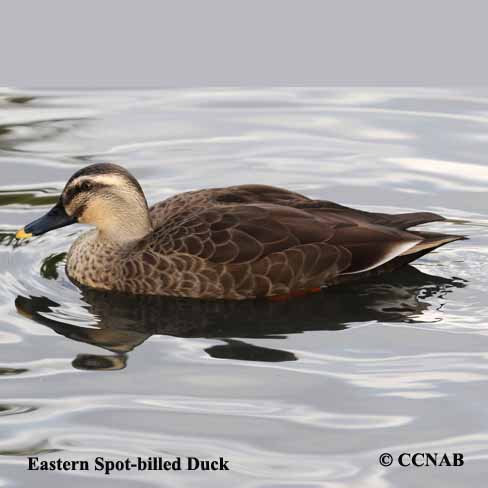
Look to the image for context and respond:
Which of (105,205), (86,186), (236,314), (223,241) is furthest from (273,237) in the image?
(86,186)

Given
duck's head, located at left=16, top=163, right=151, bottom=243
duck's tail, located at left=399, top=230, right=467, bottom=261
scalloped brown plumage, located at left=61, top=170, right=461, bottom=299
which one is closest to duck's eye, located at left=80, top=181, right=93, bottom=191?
duck's head, located at left=16, top=163, right=151, bottom=243

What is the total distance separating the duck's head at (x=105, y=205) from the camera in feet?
38.5

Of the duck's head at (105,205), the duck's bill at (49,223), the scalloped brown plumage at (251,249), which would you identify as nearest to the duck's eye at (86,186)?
the duck's head at (105,205)

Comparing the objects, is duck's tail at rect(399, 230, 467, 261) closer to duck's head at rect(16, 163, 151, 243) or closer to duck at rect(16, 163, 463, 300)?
duck at rect(16, 163, 463, 300)

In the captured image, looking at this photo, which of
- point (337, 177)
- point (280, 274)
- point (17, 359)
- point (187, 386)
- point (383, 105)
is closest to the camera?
point (187, 386)

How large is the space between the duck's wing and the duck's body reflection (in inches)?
13.4

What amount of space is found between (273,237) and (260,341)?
137cm

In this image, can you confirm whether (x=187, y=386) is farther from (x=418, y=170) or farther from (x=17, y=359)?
(x=418, y=170)

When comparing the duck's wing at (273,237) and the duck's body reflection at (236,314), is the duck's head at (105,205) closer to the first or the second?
the duck's wing at (273,237)

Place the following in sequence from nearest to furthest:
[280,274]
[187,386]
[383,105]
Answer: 1. [187,386]
2. [280,274]
3. [383,105]

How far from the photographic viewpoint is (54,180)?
14.8m

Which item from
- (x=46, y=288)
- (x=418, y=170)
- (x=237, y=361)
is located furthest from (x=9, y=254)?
(x=418, y=170)

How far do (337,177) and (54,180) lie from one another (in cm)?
311

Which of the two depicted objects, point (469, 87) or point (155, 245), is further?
point (469, 87)
